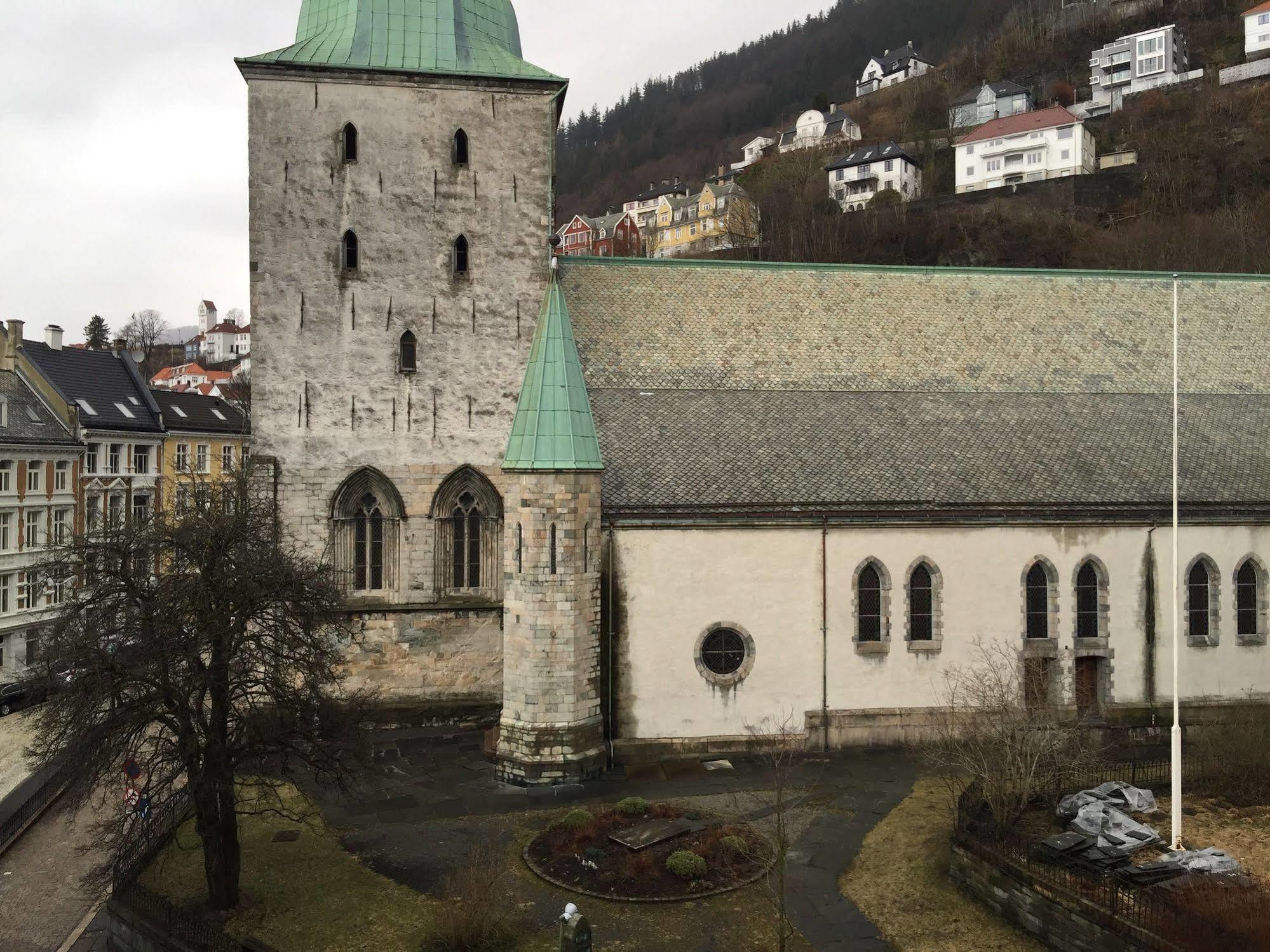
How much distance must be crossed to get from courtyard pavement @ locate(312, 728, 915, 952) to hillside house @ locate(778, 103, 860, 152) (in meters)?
104

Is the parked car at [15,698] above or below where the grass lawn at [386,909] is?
below

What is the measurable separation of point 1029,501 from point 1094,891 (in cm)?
1173

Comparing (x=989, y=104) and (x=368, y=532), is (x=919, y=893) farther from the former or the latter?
(x=989, y=104)

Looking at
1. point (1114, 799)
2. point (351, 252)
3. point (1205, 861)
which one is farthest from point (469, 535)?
point (1205, 861)

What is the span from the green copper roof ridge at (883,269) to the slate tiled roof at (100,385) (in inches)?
1232

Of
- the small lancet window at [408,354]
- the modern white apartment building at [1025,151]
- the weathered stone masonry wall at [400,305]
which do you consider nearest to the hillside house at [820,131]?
the modern white apartment building at [1025,151]

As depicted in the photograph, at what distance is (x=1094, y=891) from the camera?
13922mm

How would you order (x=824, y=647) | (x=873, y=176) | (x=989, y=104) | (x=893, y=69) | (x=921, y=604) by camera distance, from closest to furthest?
(x=824, y=647)
(x=921, y=604)
(x=873, y=176)
(x=989, y=104)
(x=893, y=69)

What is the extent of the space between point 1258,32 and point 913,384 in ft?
317

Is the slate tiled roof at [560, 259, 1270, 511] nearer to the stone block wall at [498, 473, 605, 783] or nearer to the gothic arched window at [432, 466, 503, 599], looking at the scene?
the stone block wall at [498, 473, 605, 783]

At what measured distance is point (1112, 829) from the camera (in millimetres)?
16281

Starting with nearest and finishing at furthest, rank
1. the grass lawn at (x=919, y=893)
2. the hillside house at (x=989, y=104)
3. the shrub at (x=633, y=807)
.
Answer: the grass lawn at (x=919, y=893) → the shrub at (x=633, y=807) → the hillside house at (x=989, y=104)

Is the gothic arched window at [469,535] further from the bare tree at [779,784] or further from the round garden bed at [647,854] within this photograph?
the round garden bed at [647,854]

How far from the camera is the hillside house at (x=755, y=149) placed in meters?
138
